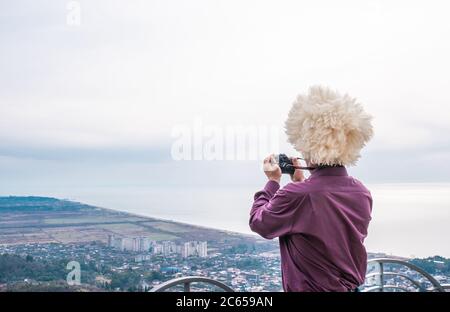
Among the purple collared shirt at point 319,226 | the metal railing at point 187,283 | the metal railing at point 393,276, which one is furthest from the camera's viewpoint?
the metal railing at point 393,276

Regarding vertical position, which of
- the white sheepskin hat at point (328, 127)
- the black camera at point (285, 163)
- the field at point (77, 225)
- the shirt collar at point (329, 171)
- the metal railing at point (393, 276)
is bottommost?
the metal railing at point (393, 276)

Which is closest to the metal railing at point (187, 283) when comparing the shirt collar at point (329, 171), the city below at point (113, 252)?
the city below at point (113, 252)

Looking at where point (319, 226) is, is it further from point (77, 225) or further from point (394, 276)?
point (77, 225)

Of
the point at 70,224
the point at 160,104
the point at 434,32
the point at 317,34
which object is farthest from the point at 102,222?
the point at 434,32

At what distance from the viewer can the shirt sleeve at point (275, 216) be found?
1.57m

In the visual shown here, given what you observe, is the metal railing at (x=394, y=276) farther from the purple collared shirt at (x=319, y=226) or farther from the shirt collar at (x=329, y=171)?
the shirt collar at (x=329, y=171)

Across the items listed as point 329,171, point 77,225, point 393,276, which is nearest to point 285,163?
point 329,171

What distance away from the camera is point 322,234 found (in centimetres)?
156

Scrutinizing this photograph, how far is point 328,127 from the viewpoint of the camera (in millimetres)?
1590

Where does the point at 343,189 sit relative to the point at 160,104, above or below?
below

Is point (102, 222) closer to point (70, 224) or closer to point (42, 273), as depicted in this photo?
point (70, 224)

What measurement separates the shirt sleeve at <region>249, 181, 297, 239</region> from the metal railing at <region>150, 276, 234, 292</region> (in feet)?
1.80
